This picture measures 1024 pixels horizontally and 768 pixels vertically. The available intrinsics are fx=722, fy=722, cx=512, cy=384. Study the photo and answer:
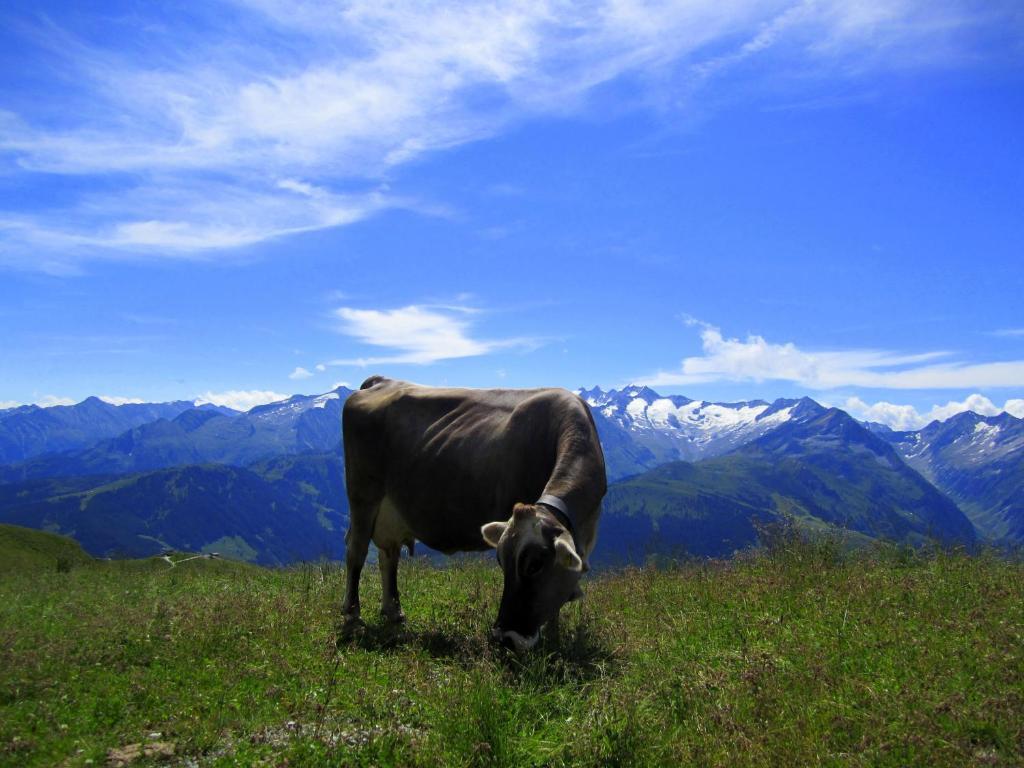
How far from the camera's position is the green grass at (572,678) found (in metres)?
5.67

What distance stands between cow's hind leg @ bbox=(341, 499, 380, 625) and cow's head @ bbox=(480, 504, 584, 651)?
4.24 m

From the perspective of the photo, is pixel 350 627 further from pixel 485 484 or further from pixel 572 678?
pixel 572 678

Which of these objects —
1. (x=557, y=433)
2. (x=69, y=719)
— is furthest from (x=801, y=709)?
(x=69, y=719)

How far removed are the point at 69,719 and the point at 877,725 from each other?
7.08 m

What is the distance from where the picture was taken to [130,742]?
624 cm

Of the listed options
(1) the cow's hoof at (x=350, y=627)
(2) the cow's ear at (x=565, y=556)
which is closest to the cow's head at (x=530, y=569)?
(2) the cow's ear at (x=565, y=556)

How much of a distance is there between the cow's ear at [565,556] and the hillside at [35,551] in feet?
56.2

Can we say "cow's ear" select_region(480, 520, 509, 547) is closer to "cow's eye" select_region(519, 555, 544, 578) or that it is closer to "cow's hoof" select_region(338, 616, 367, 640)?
"cow's eye" select_region(519, 555, 544, 578)

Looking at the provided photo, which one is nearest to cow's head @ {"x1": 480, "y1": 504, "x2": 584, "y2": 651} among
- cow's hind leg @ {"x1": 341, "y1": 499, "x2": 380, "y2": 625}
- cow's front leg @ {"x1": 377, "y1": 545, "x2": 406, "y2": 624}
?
cow's front leg @ {"x1": 377, "y1": 545, "x2": 406, "y2": 624}

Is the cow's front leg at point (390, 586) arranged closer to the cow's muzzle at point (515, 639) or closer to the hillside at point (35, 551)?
the cow's muzzle at point (515, 639)

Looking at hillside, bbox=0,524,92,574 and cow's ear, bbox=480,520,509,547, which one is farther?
hillside, bbox=0,524,92,574

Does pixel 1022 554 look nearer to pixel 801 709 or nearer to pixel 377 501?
pixel 801 709

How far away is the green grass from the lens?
5.67 m

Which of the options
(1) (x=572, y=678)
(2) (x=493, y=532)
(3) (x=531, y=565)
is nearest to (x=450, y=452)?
(2) (x=493, y=532)
